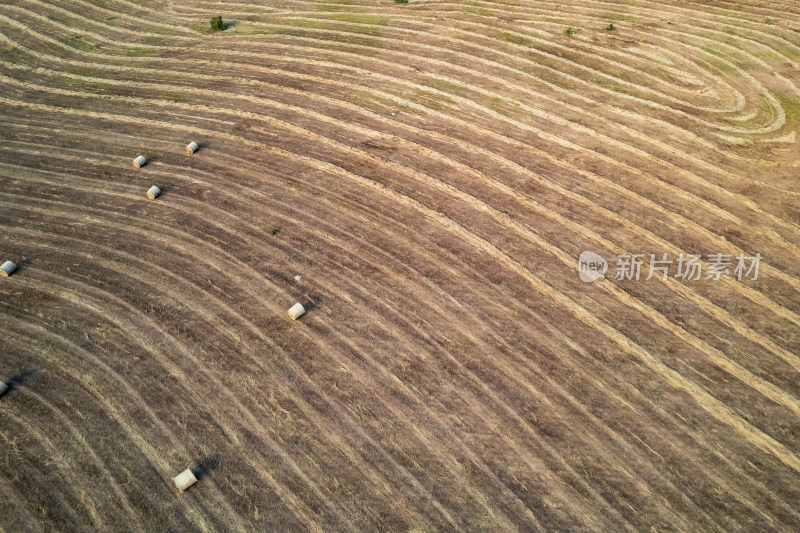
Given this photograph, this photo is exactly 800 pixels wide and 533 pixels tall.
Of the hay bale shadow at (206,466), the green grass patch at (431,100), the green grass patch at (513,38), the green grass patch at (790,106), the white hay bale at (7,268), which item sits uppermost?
the green grass patch at (513,38)

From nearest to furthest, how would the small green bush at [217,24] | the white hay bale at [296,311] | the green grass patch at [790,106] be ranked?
the white hay bale at [296,311]
the green grass patch at [790,106]
the small green bush at [217,24]

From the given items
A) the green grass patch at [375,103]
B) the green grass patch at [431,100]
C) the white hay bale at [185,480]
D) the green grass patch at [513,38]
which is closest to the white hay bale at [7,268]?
the white hay bale at [185,480]

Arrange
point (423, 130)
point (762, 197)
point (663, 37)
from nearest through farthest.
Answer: point (762, 197) < point (423, 130) < point (663, 37)

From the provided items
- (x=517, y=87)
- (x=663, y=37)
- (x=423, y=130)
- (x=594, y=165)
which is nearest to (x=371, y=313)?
(x=423, y=130)

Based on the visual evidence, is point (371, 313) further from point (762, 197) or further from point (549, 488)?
point (762, 197)

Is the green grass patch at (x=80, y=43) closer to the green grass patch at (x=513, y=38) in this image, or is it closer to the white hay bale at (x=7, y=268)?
the white hay bale at (x=7, y=268)

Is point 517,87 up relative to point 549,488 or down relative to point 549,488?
up

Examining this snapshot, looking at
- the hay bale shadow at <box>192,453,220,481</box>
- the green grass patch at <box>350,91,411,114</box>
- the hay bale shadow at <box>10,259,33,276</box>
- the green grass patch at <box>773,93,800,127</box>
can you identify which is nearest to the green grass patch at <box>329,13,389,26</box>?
the green grass patch at <box>350,91,411,114</box>

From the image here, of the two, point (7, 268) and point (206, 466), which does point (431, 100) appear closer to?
point (206, 466)
